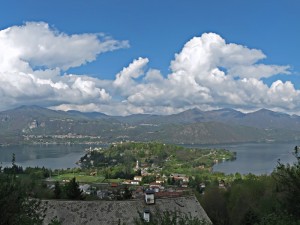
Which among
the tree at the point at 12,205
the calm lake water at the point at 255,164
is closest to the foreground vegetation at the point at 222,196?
the tree at the point at 12,205

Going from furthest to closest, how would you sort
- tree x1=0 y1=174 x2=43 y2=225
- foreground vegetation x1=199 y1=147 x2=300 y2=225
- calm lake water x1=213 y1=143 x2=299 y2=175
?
calm lake water x1=213 y1=143 x2=299 y2=175, foreground vegetation x1=199 y1=147 x2=300 y2=225, tree x1=0 y1=174 x2=43 y2=225

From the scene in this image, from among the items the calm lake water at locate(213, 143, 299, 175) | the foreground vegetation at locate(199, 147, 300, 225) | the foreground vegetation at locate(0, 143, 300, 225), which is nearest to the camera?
the foreground vegetation at locate(0, 143, 300, 225)

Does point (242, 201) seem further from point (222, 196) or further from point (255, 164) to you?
point (255, 164)

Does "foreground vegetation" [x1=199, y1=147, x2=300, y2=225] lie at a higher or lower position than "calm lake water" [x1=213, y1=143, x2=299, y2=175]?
higher

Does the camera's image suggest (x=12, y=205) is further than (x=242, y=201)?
No

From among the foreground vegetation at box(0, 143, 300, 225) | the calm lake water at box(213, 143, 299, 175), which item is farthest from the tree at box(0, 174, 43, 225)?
the calm lake water at box(213, 143, 299, 175)

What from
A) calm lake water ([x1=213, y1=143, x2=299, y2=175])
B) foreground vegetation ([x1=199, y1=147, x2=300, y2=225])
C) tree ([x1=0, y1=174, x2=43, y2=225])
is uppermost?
tree ([x1=0, y1=174, x2=43, y2=225])

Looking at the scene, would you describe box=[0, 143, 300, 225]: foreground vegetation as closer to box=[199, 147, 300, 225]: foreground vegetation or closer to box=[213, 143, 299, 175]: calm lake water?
box=[199, 147, 300, 225]: foreground vegetation

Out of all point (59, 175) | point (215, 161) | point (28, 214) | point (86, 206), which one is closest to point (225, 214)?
point (86, 206)

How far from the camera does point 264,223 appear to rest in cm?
965

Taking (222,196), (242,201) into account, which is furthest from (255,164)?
(242,201)

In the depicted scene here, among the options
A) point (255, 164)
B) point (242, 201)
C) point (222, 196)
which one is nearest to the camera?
point (242, 201)

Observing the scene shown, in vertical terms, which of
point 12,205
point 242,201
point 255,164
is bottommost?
point 255,164

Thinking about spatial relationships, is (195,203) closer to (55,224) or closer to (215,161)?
(55,224)
